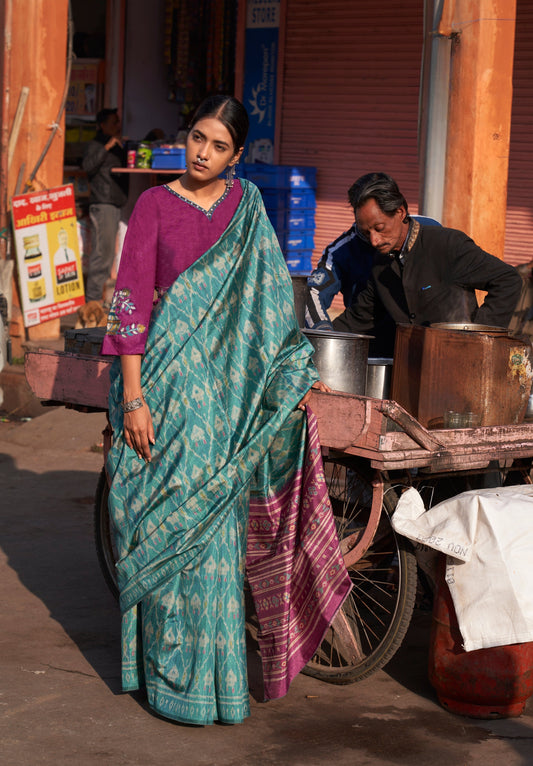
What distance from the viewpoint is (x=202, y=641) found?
3287 mm

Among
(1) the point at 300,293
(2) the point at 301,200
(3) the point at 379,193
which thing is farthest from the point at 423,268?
(2) the point at 301,200

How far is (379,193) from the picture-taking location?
400 cm

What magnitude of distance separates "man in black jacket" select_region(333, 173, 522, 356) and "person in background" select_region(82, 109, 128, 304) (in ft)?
21.3

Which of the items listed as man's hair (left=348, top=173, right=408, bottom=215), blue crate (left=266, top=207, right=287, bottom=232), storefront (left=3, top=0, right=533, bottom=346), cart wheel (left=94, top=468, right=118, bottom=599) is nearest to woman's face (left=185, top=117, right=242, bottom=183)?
man's hair (left=348, top=173, right=408, bottom=215)

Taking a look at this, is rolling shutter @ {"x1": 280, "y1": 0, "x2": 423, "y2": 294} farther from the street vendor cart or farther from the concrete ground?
the concrete ground

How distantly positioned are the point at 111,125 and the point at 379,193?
23.1ft

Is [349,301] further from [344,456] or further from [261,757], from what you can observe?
[261,757]

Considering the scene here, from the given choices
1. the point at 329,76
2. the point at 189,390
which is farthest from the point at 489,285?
the point at 329,76

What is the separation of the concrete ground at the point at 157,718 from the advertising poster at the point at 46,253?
374 cm

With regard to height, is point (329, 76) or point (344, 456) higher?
point (329, 76)

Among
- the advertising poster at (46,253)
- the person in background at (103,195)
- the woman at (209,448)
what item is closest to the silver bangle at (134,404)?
the woman at (209,448)

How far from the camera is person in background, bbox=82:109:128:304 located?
10.5m

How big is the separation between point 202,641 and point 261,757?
1.24ft

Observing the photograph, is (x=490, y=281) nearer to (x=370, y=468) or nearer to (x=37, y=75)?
(x=370, y=468)
